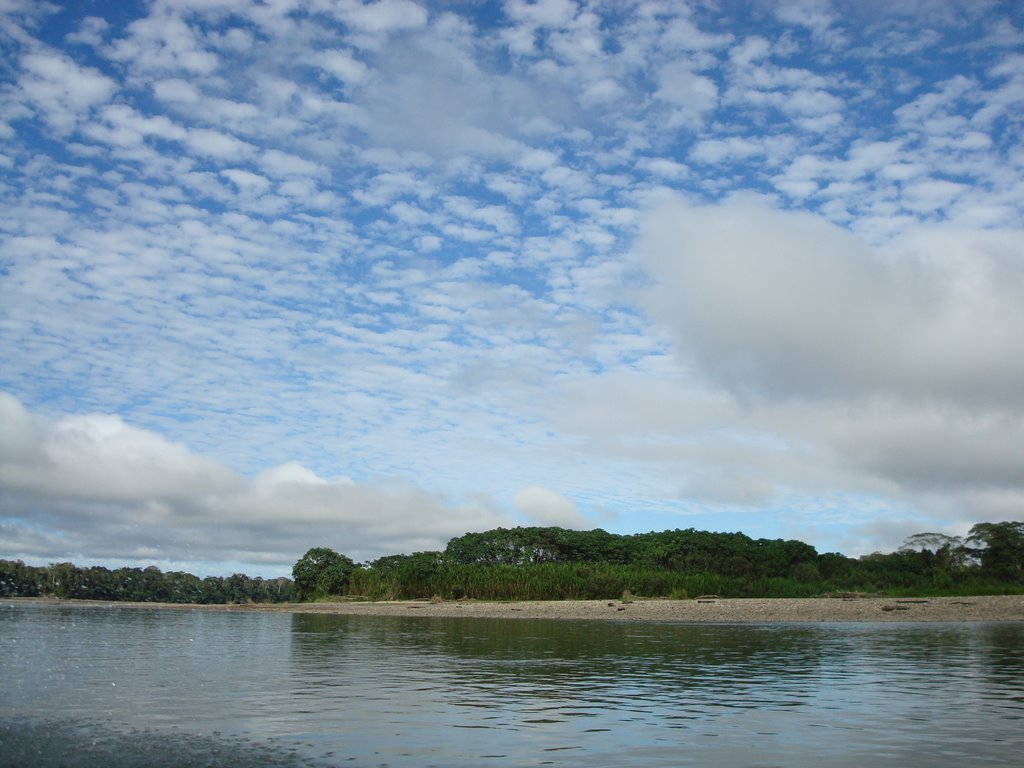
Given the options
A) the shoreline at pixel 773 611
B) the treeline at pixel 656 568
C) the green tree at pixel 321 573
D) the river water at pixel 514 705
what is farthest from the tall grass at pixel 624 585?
the river water at pixel 514 705

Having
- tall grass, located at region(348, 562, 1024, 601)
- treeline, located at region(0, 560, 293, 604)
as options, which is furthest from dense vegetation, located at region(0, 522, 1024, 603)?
treeline, located at region(0, 560, 293, 604)

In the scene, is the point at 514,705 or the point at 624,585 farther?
the point at 624,585

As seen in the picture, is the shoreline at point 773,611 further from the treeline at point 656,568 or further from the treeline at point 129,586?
A: the treeline at point 129,586

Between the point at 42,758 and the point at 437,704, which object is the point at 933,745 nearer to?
the point at 437,704

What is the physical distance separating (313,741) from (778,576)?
348 feet

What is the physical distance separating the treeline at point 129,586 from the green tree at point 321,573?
43059 mm

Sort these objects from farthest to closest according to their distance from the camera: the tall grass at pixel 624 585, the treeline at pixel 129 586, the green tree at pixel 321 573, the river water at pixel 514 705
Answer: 1. the treeline at pixel 129 586
2. the green tree at pixel 321 573
3. the tall grass at pixel 624 585
4. the river water at pixel 514 705

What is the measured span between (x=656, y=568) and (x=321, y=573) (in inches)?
1893

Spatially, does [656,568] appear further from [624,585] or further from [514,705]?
[514,705]

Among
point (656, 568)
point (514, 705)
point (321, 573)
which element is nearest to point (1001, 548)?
point (656, 568)

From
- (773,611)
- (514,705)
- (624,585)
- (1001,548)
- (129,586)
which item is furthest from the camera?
(129,586)

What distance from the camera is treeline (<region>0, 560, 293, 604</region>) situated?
168625 mm

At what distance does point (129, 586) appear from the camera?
17438 cm

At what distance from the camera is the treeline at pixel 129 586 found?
553 feet
